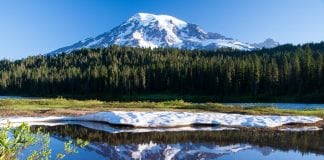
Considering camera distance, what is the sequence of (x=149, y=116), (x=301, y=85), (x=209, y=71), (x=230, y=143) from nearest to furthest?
(x=230, y=143) → (x=149, y=116) → (x=301, y=85) → (x=209, y=71)

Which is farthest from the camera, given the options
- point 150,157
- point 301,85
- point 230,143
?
point 301,85

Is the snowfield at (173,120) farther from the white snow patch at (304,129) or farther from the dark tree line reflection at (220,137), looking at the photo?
the dark tree line reflection at (220,137)

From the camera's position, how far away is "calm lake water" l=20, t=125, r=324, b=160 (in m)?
25.6

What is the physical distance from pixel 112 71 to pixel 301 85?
8694cm

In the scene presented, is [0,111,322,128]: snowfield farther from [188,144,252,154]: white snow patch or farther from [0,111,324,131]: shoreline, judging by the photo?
[188,144,252,154]: white snow patch

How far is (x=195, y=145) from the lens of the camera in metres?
29.7

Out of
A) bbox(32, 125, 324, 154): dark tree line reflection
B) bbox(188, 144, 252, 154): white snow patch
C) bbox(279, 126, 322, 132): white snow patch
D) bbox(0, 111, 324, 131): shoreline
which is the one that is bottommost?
bbox(188, 144, 252, 154): white snow patch

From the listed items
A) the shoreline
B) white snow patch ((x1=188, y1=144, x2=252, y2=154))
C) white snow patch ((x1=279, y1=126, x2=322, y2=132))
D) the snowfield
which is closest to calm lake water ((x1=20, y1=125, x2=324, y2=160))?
white snow patch ((x1=188, y1=144, x2=252, y2=154))

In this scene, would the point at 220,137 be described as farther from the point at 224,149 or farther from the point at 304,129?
the point at 304,129

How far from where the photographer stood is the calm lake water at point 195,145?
84.0 feet

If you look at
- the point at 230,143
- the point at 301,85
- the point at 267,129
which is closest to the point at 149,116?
the point at 267,129

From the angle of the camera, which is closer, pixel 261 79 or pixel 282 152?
pixel 282 152

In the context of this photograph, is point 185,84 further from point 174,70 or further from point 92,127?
point 92,127

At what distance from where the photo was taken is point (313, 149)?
2862cm
